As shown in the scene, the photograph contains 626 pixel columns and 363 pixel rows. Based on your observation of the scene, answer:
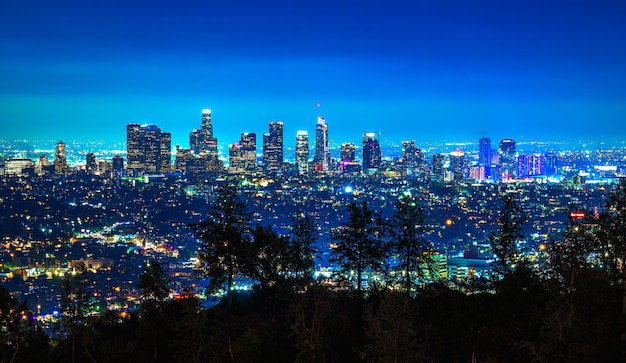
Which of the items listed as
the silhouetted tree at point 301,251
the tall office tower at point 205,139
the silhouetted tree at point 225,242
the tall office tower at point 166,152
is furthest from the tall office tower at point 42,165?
the silhouetted tree at point 301,251

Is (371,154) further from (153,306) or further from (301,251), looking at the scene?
(153,306)

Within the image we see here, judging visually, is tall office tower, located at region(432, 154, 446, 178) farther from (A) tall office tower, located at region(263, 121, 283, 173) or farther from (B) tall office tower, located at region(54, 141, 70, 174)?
(B) tall office tower, located at region(54, 141, 70, 174)

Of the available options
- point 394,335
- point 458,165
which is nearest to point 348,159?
point 458,165

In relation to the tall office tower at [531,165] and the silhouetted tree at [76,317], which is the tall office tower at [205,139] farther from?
the silhouetted tree at [76,317]

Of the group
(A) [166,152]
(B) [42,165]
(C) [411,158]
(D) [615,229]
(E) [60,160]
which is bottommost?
(D) [615,229]

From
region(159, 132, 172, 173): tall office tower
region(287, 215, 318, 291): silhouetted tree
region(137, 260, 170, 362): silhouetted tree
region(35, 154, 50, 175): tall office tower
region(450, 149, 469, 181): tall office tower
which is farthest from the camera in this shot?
region(159, 132, 172, 173): tall office tower

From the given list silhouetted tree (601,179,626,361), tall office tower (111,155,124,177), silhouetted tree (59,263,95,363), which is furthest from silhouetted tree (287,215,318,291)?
tall office tower (111,155,124,177)

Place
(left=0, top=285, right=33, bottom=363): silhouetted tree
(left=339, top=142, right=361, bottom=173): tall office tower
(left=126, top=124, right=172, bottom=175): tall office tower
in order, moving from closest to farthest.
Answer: (left=0, top=285, right=33, bottom=363): silhouetted tree, (left=339, top=142, right=361, bottom=173): tall office tower, (left=126, top=124, right=172, bottom=175): tall office tower
